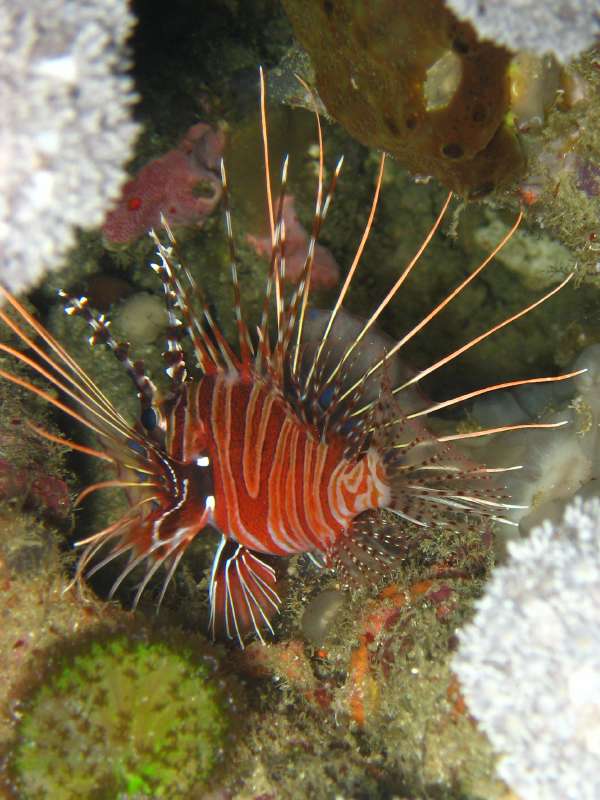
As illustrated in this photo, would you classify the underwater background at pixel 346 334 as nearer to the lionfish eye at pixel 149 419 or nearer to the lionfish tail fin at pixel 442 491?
the lionfish tail fin at pixel 442 491

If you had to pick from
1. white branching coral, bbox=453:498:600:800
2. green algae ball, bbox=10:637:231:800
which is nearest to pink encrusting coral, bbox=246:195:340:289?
white branching coral, bbox=453:498:600:800

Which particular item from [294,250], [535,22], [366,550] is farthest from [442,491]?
[294,250]

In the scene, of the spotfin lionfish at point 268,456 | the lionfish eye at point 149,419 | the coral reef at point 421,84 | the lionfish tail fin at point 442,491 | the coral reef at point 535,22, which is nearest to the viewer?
the coral reef at point 535,22

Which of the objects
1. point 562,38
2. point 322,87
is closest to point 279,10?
point 322,87

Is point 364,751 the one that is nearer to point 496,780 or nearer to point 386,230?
point 496,780

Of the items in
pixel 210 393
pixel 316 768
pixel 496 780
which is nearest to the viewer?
pixel 496 780

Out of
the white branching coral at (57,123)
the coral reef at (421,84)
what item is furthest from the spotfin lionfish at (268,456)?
the white branching coral at (57,123)

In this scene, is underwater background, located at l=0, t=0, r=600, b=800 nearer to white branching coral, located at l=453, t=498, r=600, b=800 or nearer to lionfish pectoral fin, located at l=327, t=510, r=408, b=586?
white branching coral, located at l=453, t=498, r=600, b=800
